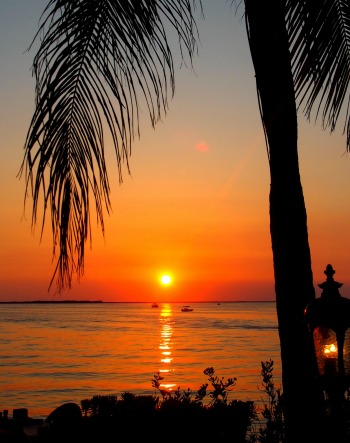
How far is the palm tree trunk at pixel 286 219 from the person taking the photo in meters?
3.91

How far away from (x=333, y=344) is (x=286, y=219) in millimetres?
978

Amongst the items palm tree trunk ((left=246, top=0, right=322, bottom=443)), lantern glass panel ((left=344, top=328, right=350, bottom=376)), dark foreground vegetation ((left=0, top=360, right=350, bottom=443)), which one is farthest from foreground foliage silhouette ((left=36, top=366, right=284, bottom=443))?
lantern glass panel ((left=344, top=328, right=350, bottom=376))

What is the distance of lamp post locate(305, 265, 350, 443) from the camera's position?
3.25 meters

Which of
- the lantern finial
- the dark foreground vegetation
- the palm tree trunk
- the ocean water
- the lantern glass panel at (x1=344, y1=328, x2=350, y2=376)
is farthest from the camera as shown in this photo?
the ocean water

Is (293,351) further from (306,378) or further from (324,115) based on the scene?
(324,115)

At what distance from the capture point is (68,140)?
11.9ft

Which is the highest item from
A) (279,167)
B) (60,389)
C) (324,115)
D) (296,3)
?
(296,3)

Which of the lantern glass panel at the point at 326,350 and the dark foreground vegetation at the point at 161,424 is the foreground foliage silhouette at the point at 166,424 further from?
the lantern glass panel at the point at 326,350

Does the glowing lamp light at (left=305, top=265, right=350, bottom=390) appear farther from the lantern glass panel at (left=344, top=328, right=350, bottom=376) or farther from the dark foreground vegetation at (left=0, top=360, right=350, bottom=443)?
the dark foreground vegetation at (left=0, top=360, right=350, bottom=443)

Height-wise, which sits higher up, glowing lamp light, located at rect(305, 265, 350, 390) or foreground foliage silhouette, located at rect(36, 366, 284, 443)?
glowing lamp light, located at rect(305, 265, 350, 390)

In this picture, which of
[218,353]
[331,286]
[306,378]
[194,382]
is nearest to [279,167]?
[331,286]

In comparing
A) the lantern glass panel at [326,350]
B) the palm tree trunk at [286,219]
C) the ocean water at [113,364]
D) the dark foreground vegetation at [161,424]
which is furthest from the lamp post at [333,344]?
the ocean water at [113,364]

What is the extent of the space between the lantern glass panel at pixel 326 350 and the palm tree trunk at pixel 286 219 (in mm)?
478

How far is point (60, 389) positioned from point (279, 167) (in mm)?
31697
